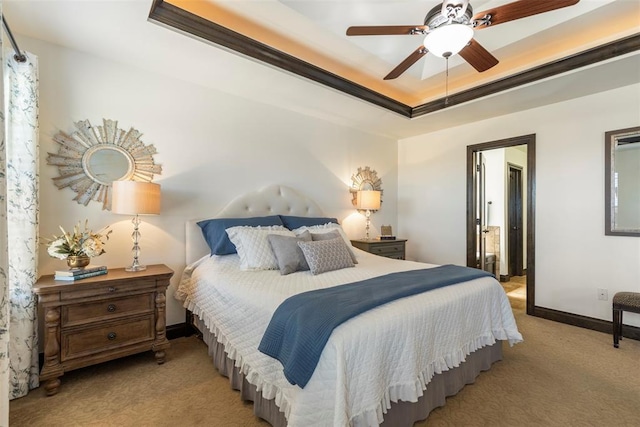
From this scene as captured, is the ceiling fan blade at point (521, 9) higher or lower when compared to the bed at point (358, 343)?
higher

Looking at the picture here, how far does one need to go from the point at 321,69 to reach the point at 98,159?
217cm

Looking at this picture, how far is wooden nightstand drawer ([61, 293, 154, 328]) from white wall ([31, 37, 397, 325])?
0.50m

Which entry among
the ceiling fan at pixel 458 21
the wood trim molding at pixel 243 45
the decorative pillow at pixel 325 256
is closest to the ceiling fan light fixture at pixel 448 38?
the ceiling fan at pixel 458 21

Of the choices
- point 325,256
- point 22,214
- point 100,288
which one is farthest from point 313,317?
point 22,214

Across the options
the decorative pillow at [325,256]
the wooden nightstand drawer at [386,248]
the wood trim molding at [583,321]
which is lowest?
the wood trim molding at [583,321]

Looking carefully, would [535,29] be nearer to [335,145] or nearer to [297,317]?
[335,145]

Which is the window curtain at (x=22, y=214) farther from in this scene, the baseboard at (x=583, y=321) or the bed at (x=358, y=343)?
the baseboard at (x=583, y=321)

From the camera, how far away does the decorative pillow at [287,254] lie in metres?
2.40

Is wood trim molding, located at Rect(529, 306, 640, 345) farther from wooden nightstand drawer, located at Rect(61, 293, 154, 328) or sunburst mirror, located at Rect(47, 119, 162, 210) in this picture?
sunburst mirror, located at Rect(47, 119, 162, 210)

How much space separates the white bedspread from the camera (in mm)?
1266

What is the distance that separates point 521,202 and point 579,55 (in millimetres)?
3612

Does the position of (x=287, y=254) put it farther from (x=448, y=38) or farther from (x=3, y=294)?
(x=448, y=38)

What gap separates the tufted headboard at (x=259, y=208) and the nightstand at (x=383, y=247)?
72 cm

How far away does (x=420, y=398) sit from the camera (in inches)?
65.5
